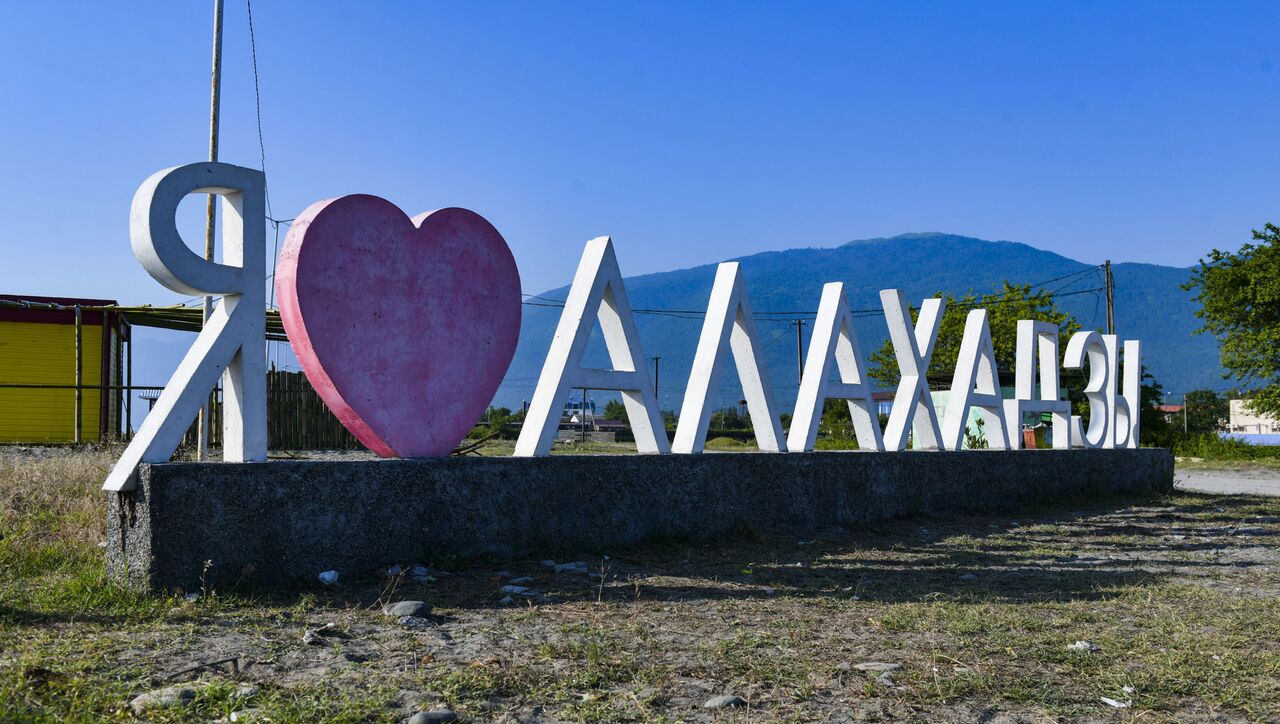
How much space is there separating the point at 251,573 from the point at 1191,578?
637 cm

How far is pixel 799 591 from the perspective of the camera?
6352 millimetres

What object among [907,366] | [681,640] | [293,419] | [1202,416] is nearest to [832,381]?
[907,366]

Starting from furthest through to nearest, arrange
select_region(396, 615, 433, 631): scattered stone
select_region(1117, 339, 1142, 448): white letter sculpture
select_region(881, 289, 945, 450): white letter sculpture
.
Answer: select_region(1117, 339, 1142, 448): white letter sculpture < select_region(881, 289, 945, 450): white letter sculpture < select_region(396, 615, 433, 631): scattered stone

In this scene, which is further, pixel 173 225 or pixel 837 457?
pixel 837 457

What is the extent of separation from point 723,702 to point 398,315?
4.00 m

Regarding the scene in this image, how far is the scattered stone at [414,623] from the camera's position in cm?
499

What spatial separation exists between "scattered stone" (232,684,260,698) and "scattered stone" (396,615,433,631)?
4.03 ft

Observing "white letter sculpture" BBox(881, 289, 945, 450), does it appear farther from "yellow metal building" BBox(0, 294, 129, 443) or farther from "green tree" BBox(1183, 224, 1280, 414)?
"green tree" BBox(1183, 224, 1280, 414)

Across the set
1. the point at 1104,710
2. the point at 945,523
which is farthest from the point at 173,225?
the point at 945,523

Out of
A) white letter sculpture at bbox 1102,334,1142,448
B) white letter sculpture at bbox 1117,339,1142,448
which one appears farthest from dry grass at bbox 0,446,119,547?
white letter sculpture at bbox 1117,339,1142,448

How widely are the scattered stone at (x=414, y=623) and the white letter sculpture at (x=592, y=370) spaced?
2.52 meters

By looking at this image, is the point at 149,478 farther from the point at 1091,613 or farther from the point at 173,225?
the point at 1091,613

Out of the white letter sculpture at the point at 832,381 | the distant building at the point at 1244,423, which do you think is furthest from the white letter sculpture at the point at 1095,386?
the distant building at the point at 1244,423

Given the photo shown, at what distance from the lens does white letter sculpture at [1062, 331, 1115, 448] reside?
608 inches
